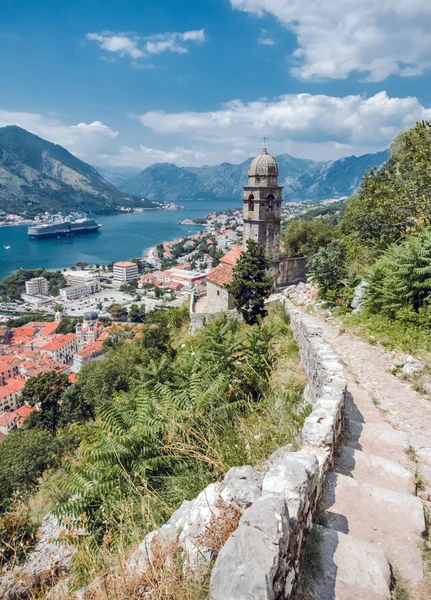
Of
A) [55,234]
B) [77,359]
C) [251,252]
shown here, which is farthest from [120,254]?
[251,252]

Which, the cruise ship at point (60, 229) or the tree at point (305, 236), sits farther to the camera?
the cruise ship at point (60, 229)

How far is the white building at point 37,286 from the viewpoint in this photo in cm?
8112

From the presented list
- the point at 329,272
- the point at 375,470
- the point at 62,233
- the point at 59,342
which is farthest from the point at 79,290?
the point at 375,470

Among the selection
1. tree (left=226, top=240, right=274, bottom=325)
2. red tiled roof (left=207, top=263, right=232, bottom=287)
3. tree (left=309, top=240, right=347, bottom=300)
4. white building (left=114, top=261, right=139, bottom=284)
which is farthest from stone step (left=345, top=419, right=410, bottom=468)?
white building (left=114, top=261, right=139, bottom=284)

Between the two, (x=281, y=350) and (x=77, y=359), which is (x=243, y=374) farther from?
(x=77, y=359)

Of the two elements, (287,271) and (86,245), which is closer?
(287,271)

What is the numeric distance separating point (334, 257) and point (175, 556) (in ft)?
33.8

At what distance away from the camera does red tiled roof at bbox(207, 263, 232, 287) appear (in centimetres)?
1977

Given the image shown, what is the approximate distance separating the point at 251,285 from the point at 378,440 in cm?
1010

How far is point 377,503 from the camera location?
2.70 m

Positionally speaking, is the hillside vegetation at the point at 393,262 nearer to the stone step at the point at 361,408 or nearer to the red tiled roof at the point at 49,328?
the stone step at the point at 361,408

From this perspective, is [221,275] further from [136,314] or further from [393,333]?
[136,314]

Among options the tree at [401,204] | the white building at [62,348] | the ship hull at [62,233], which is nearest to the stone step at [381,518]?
the tree at [401,204]

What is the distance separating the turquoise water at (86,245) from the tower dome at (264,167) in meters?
88.7
